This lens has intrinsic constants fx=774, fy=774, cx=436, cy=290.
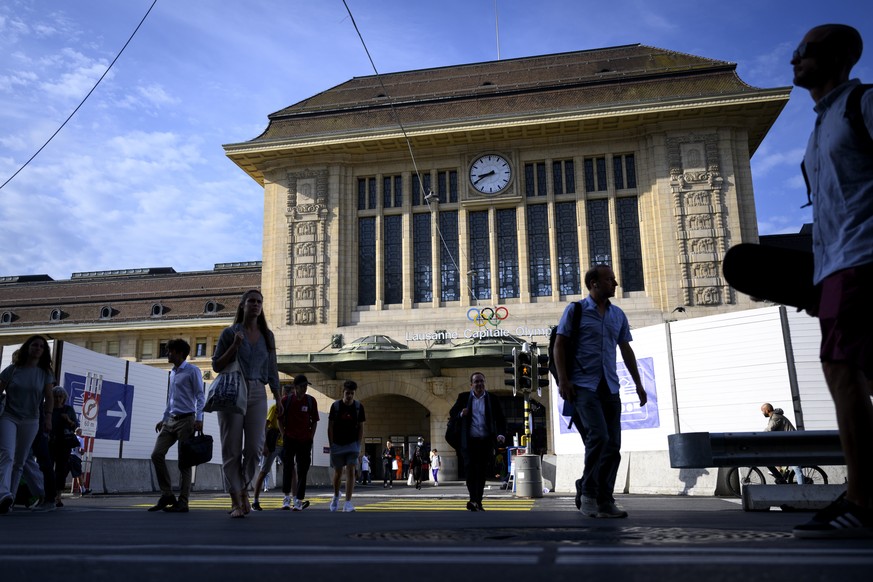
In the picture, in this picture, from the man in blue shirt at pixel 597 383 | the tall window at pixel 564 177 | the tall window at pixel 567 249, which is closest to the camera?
the man in blue shirt at pixel 597 383

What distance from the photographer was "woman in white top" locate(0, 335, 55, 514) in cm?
796

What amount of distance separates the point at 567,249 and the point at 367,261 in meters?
9.20

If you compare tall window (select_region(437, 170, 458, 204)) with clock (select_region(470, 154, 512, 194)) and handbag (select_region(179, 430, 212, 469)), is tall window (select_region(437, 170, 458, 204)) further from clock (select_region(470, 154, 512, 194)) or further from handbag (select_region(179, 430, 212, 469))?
handbag (select_region(179, 430, 212, 469))

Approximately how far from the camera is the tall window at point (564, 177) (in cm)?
3475

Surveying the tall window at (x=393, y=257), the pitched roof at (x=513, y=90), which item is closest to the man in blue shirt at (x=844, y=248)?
the pitched roof at (x=513, y=90)

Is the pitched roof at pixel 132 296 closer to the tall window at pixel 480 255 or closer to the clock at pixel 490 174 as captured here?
the tall window at pixel 480 255

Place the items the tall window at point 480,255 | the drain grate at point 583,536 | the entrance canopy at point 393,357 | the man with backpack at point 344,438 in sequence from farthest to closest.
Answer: the tall window at point 480,255 < the entrance canopy at point 393,357 < the man with backpack at point 344,438 < the drain grate at point 583,536

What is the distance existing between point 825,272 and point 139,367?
1752 centimetres

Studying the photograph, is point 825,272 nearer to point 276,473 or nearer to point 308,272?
point 276,473

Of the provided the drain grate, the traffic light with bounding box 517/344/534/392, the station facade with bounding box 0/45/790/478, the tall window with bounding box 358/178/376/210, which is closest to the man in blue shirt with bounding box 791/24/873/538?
the drain grate

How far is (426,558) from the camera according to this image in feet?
8.27

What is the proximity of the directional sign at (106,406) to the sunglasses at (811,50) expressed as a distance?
585 inches

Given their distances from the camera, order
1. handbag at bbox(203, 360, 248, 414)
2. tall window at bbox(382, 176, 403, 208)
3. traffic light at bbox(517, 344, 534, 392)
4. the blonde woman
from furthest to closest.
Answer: tall window at bbox(382, 176, 403, 208)
traffic light at bbox(517, 344, 534, 392)
the blonde woman
handbag at bbox(203, 360, 248, 414)

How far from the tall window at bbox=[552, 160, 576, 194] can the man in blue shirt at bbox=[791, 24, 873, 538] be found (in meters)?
31.6
